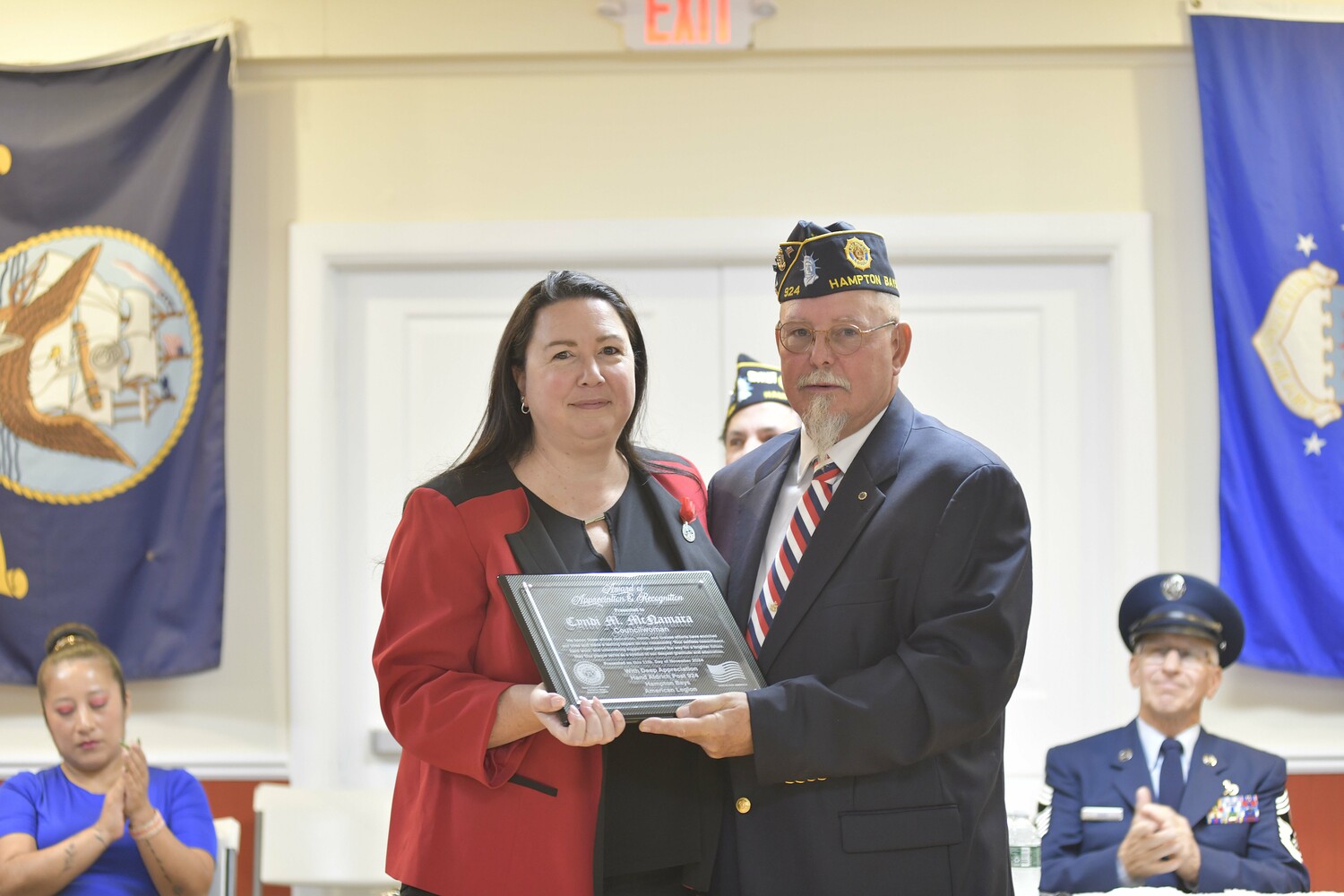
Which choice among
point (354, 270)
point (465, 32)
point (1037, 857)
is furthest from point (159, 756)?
point (1037, 857)

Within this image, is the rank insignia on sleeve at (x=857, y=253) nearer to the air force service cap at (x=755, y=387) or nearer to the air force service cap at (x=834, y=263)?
the air force service cap at (x=834, y=263)

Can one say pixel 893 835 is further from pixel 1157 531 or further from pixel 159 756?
pixel 159 756

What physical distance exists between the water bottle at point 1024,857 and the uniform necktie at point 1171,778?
53cm

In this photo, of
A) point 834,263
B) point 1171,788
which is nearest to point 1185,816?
point 1171,788

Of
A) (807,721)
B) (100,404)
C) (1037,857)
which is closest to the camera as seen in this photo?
(807,721)

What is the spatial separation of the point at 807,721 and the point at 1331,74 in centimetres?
321

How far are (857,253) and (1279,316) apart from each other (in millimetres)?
2440

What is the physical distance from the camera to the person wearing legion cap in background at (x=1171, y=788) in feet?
9.31

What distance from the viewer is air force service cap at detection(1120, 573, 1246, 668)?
3.17 m

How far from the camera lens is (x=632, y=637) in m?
1.89

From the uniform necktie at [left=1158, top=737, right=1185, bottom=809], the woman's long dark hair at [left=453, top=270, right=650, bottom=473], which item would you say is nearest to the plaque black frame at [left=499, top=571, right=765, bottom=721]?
the woman's long dark hair at [left=453, top=270, right=650, bottom=473]

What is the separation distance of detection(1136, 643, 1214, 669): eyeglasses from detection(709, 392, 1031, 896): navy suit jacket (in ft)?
4.22

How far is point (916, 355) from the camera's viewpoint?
4074 mm

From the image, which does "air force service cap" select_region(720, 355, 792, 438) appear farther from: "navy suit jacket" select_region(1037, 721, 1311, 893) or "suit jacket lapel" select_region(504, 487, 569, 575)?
"suit jacket lapel" select_region(504, 487, 569, 575)
